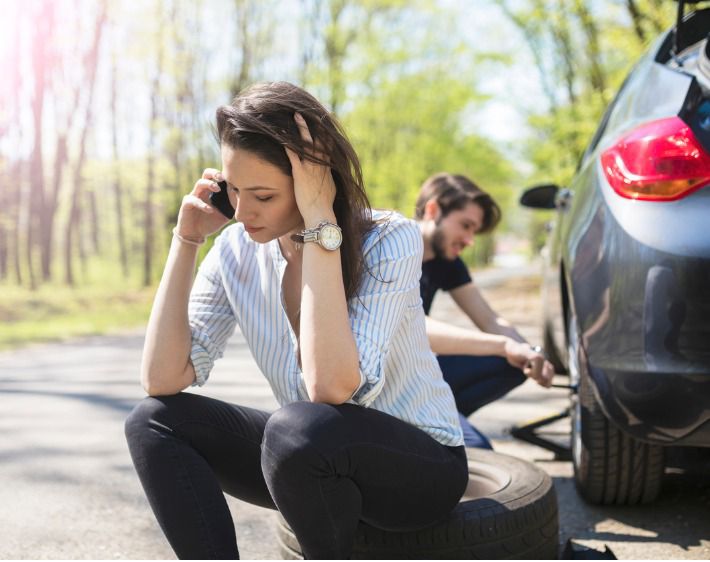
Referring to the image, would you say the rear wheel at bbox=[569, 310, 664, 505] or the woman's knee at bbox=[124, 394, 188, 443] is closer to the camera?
the woman's knee at bbox=[124, 394, 188, 443]

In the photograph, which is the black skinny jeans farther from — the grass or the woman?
the grass

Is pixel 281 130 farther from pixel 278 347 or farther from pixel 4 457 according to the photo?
pixel 4 457

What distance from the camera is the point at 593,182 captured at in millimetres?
2850

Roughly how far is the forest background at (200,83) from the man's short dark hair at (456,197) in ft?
42.4

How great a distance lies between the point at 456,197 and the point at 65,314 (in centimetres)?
1474

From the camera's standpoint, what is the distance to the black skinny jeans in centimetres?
197

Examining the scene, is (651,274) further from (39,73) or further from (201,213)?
(39,73)

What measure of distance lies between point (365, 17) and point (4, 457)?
79.0 ft

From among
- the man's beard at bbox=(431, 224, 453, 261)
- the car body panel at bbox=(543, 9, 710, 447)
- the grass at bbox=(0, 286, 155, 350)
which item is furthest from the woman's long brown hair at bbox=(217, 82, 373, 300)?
the grass at bbox=(0, 286, 155, 350)

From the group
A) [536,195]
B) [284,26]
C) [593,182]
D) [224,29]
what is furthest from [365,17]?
[593,182]

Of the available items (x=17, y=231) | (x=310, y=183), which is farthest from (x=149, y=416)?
(x=17, y=231)

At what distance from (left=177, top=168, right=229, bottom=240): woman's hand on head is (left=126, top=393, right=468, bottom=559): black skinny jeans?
0.47 m

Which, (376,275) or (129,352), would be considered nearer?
(376,275)

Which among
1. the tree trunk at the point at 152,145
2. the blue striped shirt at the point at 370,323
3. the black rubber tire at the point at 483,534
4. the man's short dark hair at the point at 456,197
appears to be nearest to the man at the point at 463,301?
the man's short dark hair at the point at 456,197
